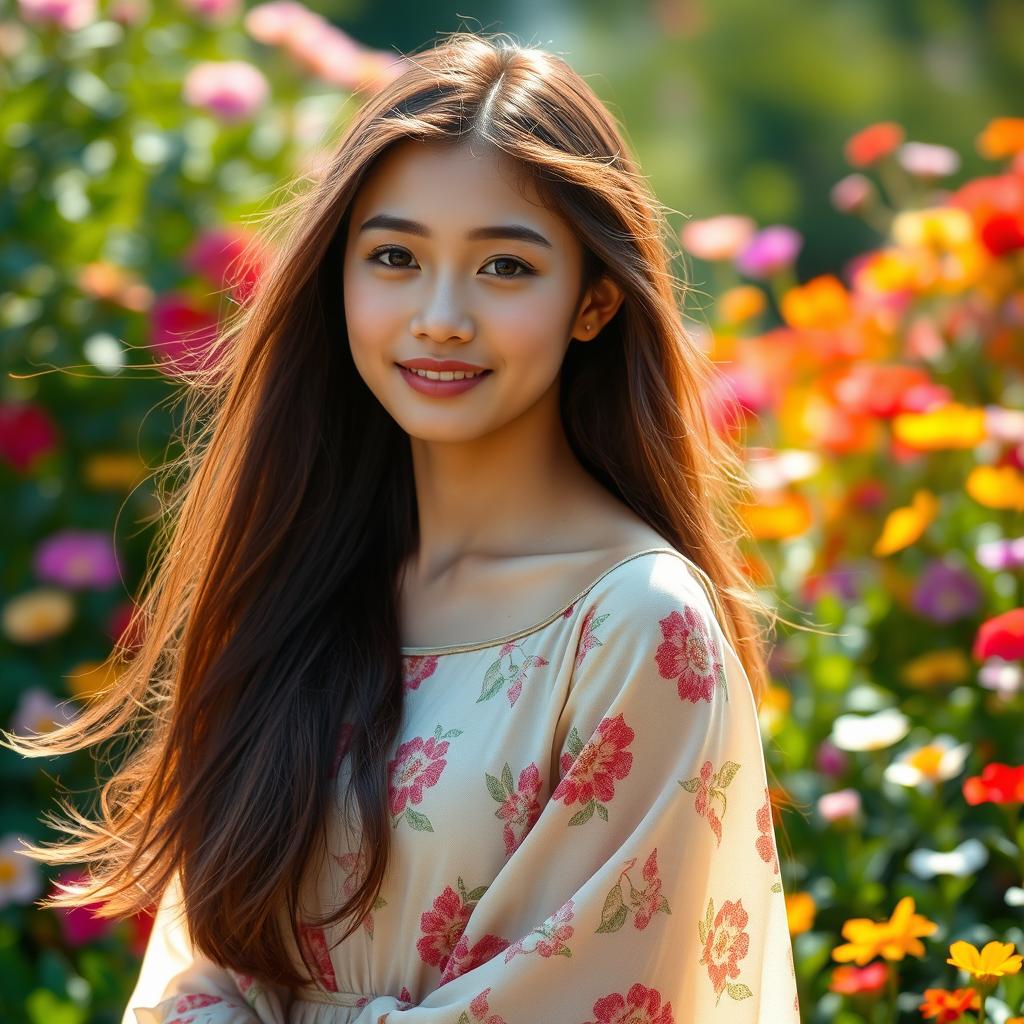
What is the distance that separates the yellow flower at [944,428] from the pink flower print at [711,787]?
3.93 feet

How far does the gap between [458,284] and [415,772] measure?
19.4 inches

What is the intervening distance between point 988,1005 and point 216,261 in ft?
6.65

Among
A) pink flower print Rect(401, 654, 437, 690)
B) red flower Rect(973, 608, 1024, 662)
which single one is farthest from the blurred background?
pink flower print Rect(401, 654, 437, 690)

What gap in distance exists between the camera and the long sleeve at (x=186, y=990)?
1731mm

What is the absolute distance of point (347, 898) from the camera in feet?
5.43

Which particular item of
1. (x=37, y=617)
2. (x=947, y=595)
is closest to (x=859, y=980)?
(x=947, y=595)

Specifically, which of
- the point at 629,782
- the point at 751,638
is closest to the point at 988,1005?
the point at 751,638

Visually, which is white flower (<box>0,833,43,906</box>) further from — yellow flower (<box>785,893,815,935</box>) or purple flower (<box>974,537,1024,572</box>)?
purple flower (<box>974,537,1024,572</box>)

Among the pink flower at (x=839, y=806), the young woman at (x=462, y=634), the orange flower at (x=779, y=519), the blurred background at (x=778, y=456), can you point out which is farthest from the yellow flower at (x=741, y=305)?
the young woman at (x=462, y=634)

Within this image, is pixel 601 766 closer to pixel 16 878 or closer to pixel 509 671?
pixel 509 671

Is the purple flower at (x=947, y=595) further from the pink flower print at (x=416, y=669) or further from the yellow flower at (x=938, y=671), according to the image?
the pink flower print at (x=416, y=669)

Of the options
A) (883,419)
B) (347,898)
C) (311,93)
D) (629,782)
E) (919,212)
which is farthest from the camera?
(311,93)

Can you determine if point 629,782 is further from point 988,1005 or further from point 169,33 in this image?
→ point 169,33

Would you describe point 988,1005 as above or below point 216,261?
below
